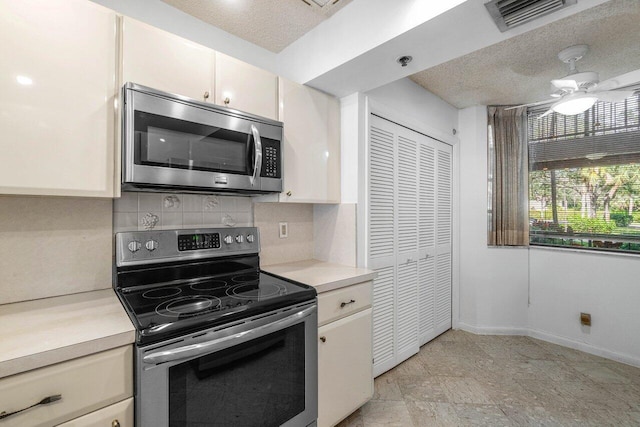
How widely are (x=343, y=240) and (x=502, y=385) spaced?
1613 millimetres

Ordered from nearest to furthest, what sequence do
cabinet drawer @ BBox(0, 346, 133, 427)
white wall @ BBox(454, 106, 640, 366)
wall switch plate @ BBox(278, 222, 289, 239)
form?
cabinet drawer @ BBox(0, 346, 133, 427) < wall switch plate @ BBox(278, 222, 289, 239) < white wall @ BBox(454, 106, 640, 366)

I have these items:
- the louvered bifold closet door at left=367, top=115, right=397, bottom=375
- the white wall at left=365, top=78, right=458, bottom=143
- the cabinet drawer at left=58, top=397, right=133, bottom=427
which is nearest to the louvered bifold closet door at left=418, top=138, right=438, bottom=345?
the white wall at left=365, top=78, right=458, bottom=143

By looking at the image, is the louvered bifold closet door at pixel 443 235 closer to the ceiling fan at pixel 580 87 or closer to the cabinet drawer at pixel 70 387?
the ceiling fan at pixel 580 87

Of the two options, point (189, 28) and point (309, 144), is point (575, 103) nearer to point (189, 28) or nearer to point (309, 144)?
point (309, 144)

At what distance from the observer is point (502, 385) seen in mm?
2252

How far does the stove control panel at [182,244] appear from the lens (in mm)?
1458

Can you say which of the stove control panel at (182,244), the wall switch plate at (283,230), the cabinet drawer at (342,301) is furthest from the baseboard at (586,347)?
the stove control panel at (182,244)


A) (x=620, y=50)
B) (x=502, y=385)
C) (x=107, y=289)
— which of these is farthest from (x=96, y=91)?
(x=620, y=50)

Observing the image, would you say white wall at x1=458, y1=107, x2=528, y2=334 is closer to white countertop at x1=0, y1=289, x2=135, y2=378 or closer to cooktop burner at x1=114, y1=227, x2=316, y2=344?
cooktop burner at x1=114, y1=227, x2=316, y2=344

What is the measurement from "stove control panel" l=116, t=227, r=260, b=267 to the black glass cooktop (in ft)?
0.45

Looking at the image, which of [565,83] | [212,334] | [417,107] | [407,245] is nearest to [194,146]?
[212,334]

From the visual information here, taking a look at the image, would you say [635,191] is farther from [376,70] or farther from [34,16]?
[34,16]

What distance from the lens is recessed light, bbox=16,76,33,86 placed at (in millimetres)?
1055

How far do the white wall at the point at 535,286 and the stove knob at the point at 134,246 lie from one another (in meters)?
3.10
